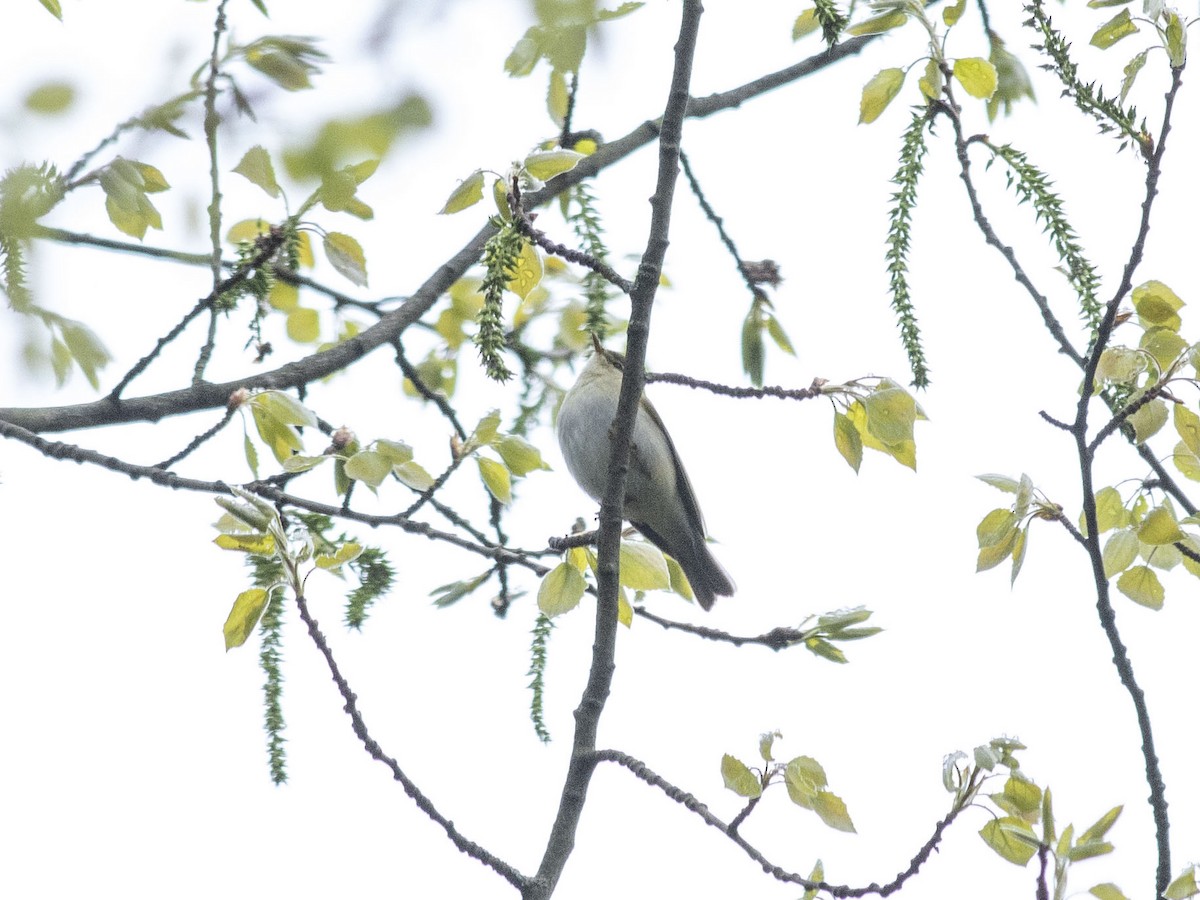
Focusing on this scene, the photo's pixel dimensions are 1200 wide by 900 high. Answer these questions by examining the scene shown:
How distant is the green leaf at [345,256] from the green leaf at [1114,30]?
2083mm

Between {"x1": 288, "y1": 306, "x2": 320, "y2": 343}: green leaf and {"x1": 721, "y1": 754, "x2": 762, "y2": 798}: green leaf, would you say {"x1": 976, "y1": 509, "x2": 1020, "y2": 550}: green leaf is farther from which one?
{"x1": 288, "y1": 306, "x2": 320, "y2": 343}: green leaf

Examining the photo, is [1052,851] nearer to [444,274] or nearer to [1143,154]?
[1143,154]

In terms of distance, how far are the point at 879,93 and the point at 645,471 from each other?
2614 millimetres

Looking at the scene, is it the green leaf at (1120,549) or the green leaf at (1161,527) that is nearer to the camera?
the green leaf at (1161,527)

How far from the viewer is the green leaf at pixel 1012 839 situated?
2.55 m

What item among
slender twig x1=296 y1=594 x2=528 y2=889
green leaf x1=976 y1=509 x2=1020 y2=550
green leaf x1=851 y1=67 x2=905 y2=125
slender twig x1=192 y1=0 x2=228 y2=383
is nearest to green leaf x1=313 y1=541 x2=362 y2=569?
slender twig x1=296 y1=594 x2=528 y2=889

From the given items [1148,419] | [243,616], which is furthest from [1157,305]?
[243,616]

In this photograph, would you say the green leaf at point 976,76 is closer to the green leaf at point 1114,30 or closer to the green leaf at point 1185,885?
the green leaf at point 1114,30

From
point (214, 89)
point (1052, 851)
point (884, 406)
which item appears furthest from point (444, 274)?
point (214, 89)

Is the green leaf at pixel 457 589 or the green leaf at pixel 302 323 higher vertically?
the green leaf at pixel 302 323

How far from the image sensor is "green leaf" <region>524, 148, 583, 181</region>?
258 centimetres

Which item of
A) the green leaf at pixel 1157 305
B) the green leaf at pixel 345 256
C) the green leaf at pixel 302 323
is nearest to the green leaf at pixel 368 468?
the green leaf at pixel 345 256

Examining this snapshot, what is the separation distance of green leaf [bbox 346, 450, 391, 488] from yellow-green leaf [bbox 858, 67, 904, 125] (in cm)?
149

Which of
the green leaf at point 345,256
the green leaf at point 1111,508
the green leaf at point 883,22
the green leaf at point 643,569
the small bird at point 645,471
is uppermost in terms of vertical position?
the small bird at point 645,471
